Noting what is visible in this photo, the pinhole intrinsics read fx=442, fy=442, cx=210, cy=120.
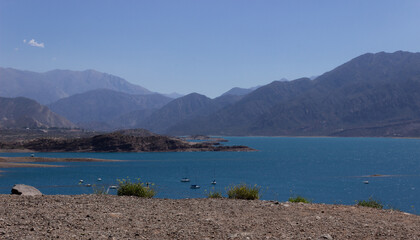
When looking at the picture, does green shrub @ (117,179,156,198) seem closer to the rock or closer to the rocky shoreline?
the rock

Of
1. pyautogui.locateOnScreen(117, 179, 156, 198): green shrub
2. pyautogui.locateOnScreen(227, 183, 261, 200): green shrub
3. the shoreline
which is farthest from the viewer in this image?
the shoreline

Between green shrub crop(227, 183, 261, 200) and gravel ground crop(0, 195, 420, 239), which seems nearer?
gravel ground crop(0, 195, 420, 239)

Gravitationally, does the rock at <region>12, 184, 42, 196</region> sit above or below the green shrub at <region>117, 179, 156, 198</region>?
above

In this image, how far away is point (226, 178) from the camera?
98.4 m

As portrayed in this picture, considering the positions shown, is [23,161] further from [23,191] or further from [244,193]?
[244,193]

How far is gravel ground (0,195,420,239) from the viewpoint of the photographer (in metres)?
10.1

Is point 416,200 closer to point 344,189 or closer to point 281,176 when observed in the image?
point 344,189

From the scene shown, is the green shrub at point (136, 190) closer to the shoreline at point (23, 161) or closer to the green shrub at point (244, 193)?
the green shrub at point (244, 193)

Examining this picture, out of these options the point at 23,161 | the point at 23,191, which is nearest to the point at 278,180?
the point at 23,161

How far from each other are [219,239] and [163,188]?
70.4m

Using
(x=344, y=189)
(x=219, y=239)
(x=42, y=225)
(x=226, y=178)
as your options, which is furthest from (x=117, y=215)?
(x=226, y=178)

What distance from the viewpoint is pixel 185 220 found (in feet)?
38.3

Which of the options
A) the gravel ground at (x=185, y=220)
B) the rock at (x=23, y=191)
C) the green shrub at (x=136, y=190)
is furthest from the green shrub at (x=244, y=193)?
the rock at (x=23, y=191)

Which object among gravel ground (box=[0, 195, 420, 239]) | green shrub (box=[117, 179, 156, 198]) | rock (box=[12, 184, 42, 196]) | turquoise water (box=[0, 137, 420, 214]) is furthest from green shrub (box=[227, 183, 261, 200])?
turquoise water (box=[0, 137, 420, 214])
